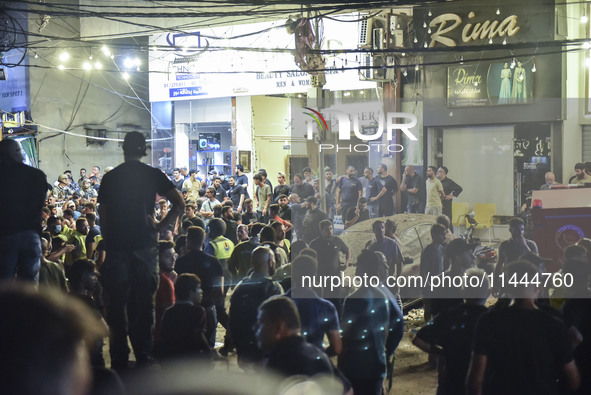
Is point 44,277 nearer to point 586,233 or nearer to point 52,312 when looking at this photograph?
point 52,312

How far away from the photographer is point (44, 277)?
7266 mm

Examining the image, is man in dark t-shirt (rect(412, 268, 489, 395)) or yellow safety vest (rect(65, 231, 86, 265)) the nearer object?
man in dark t-shirt (rect(412, 268, 489, 395))

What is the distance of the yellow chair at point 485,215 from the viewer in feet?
48.0

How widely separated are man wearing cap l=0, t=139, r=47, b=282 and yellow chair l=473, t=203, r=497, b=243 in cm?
1046

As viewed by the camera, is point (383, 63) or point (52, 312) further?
point (383, 63)

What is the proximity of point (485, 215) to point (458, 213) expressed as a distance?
2.68 feet

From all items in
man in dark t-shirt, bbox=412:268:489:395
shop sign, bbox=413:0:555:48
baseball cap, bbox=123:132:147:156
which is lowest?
man in dark t-shirt, bbox=412:268:489:395

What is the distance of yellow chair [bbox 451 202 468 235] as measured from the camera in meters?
14.2

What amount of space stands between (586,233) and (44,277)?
7476mm

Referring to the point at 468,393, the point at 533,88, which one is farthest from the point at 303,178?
the point at 468,393

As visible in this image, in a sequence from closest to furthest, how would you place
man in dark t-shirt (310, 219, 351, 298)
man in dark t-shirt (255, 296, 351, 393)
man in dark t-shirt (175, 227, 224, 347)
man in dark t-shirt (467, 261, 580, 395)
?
1. man in dark t-shirt (255, 296, 351, 393)
2. man in dark t-shirt (467, 261, 580, 395)
3. man in dark t-shirt (175, 227, 224, 347)
4. man in dark t-shirt (310, 219, 351, 298)

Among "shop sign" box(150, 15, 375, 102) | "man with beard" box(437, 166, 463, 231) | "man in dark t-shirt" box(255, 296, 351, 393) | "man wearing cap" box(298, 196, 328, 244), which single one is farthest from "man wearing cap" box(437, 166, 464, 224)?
"man in dark t-shirt" box(255, 296, 351, 393)

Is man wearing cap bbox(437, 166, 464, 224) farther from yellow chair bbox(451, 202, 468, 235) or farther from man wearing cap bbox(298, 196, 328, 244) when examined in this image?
man wearing cap bbox(298, 196, 328, 244)

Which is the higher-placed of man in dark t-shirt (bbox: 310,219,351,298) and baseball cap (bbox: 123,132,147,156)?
baseball cap (bbox: 123,132,147,156)
